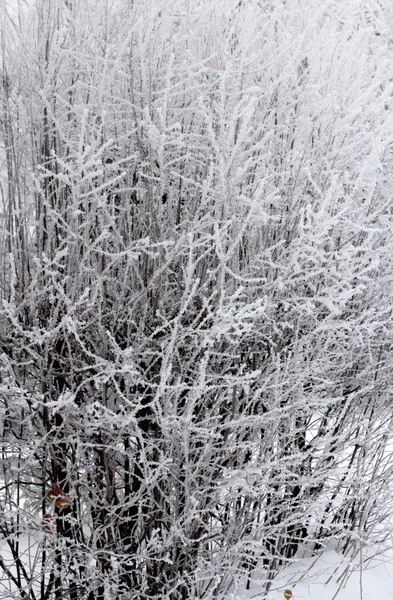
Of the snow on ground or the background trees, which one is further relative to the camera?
the snow on ground

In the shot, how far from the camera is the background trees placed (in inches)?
118

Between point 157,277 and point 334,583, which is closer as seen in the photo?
point 157,277

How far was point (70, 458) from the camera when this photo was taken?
3.52 m

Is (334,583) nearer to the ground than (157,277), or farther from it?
nearer to the ground

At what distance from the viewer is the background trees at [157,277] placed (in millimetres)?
3010

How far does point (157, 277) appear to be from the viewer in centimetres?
320

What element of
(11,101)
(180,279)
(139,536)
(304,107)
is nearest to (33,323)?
(180,279)

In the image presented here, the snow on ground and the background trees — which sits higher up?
the background trees

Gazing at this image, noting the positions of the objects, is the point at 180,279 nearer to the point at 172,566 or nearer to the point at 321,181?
the point at 321,181

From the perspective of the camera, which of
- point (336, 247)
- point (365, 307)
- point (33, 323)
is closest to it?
point (33, 323)

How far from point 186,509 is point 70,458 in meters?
0.76

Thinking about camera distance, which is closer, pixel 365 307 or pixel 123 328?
pixel 123 328

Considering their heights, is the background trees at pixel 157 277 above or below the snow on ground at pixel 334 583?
above

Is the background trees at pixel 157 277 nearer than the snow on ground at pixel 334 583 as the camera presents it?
Yes
